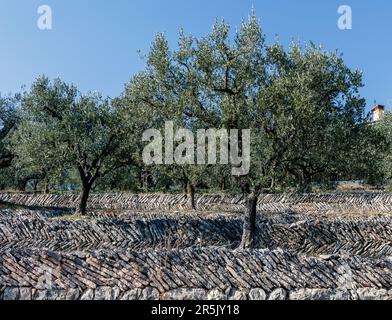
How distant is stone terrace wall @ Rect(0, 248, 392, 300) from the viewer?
38.2 feet

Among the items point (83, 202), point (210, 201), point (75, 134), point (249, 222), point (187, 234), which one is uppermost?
point (75, 134)

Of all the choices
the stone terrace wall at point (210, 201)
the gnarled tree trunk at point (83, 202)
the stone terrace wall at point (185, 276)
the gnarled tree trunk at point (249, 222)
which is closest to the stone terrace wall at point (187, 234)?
the gnarled tree trunk at point (249, 222)

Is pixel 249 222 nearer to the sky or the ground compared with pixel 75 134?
nearer to the ground

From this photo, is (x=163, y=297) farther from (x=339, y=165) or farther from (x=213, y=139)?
(x=339, y=165)

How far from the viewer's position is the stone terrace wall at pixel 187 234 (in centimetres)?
2081

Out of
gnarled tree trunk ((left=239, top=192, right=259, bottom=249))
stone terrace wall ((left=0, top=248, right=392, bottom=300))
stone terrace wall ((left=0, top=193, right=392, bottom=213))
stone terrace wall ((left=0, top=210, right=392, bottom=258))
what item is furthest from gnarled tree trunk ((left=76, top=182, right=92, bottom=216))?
stone terrace wall ((left=0, top=248, right=392, bottom=300))

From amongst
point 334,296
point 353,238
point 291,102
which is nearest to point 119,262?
point 334,296

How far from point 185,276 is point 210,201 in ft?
89.9

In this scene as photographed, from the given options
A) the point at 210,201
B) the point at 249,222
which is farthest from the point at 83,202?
the point at 210,201

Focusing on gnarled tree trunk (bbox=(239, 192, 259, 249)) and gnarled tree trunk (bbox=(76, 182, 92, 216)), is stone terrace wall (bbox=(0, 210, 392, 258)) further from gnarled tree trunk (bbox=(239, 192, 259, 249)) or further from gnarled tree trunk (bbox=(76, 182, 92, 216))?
gnarled tree trunk (bbox=(76, 182, 92, 216))

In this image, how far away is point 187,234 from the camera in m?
23.3

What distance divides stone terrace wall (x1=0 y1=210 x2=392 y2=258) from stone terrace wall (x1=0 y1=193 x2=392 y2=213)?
11890mm

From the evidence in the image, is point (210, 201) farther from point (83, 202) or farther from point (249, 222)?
point (249, 222)
